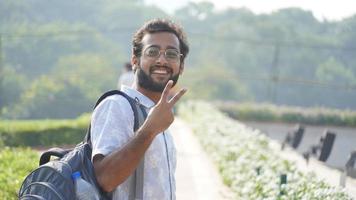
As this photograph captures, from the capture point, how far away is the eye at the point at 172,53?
2.26 meters

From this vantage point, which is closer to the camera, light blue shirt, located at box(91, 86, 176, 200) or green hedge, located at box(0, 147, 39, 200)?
light blue shirt, located at box(91, 86, 176, 200)

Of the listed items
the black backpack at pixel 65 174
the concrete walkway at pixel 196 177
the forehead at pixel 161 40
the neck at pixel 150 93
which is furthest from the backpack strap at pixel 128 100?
the concrete walkway at pixel 196 177

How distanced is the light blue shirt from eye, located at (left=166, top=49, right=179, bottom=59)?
16cm

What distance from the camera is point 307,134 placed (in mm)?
22750

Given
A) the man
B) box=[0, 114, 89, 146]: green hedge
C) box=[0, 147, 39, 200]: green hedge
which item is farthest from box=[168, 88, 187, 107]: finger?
box=[0, 114, 89, 146]: green hedge

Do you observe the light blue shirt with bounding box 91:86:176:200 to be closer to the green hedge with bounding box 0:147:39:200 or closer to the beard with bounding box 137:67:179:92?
the beard with bounding box 137:67:179:92

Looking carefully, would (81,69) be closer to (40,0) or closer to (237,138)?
(40,0)

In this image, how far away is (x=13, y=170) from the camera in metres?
5.31

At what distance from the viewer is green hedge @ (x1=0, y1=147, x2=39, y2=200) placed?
4434 mm

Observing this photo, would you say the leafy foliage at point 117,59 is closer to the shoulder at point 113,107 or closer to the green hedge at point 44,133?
the green hedge at point 44,133

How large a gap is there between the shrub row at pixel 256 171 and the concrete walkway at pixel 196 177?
0.41 feet

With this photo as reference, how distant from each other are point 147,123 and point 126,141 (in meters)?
0.10

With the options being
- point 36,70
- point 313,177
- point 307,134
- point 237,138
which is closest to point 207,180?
point 237,138

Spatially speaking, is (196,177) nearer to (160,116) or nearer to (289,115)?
(160,116)
